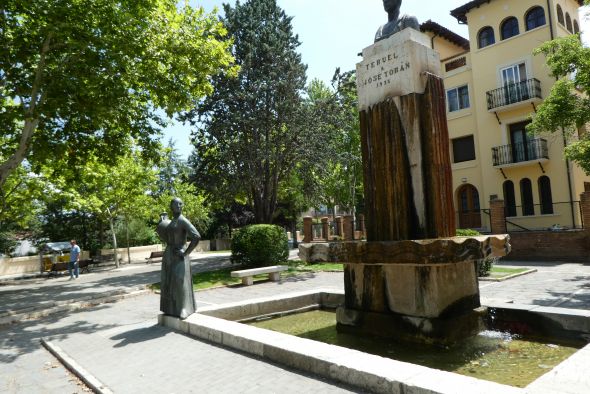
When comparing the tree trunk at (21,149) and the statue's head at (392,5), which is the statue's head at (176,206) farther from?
the tree trunk at (21,149)

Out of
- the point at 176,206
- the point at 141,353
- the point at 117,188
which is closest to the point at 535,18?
the point at 176,206

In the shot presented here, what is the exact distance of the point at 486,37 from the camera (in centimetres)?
2517

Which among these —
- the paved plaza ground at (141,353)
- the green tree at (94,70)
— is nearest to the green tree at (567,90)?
the paved plaza ground at (141,353)

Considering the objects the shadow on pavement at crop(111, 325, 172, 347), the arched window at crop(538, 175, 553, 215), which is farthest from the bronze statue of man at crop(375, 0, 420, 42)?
the arched window at crop(538, 175, 553, 215)

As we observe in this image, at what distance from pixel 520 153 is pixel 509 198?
8.51 ft

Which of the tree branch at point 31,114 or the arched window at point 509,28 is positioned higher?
the arched window at point 509,28

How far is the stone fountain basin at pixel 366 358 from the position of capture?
3162mm

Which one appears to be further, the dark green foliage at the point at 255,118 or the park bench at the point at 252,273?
the dark green foliage at the point at 255,118

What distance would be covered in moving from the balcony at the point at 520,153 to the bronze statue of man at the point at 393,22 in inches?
780

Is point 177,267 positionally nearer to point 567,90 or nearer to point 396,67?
point 396,67

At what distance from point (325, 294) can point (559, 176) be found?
19534mm

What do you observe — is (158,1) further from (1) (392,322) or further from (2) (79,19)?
(1) (392,322)

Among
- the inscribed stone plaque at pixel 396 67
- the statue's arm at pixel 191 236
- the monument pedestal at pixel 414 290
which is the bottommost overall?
the monument pedestal at pixel 414 290

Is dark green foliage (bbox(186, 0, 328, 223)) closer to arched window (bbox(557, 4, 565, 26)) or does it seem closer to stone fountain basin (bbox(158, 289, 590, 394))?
stone fountain basin (bbox(158, 289, 590, 394))
